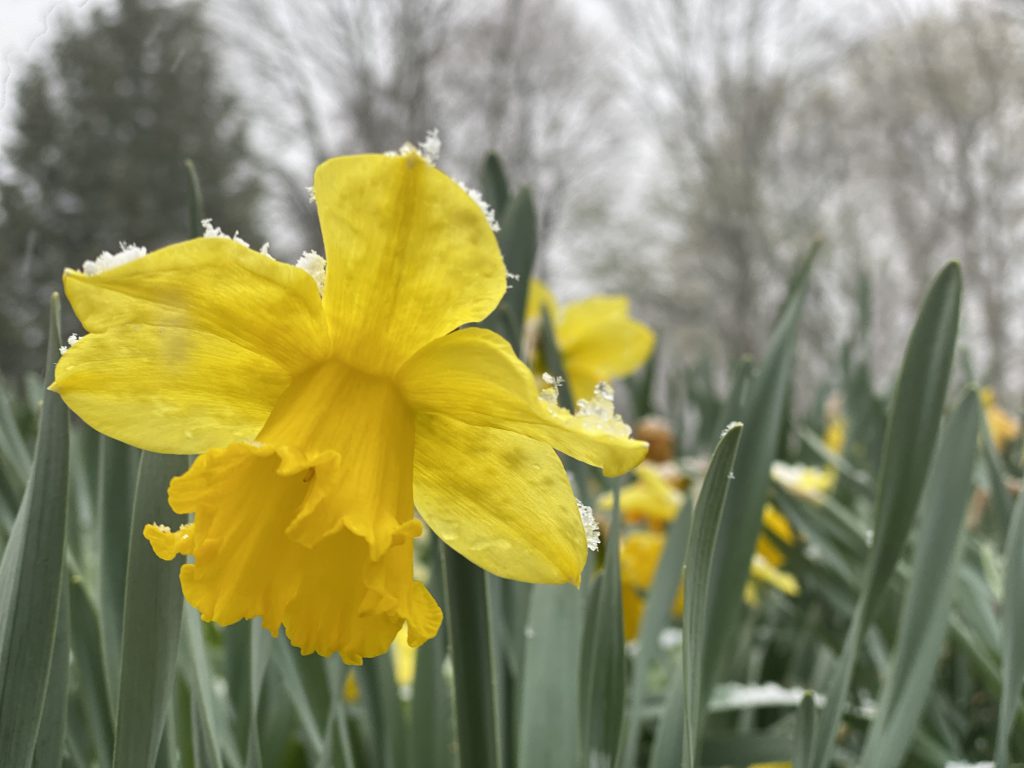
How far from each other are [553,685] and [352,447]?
0.26 m

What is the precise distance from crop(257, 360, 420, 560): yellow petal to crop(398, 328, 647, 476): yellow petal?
2 centimetres

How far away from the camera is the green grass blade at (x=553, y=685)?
534 millimetres

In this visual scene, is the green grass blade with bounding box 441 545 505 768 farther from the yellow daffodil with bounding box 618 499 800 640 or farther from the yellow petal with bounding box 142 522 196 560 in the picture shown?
the yellow daffodil with bounding box 618 499 800 640

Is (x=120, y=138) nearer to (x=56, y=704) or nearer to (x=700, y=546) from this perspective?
(x=56, y=704)

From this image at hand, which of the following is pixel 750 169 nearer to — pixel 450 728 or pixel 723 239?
pixel 723 239

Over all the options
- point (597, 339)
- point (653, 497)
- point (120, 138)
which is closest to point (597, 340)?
point (597, 339)

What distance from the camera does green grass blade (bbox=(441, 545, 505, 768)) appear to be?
38 centimetres

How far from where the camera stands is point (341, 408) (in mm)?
384

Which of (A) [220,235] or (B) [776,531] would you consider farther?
(B) [776,531]

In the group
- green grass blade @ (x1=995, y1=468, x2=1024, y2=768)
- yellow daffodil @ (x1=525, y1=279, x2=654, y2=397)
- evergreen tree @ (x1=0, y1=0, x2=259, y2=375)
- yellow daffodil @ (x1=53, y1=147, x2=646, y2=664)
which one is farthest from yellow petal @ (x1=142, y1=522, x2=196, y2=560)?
evergreen tree @ (x1=0, y1=0, x2=259, y2=375)

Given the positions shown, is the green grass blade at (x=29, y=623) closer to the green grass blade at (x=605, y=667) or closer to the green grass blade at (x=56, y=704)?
the green grass blade at (x=56, y=704)

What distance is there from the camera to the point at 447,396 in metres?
0.38

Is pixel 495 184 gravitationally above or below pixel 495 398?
above

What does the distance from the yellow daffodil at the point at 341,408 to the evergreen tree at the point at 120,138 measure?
9.87m
